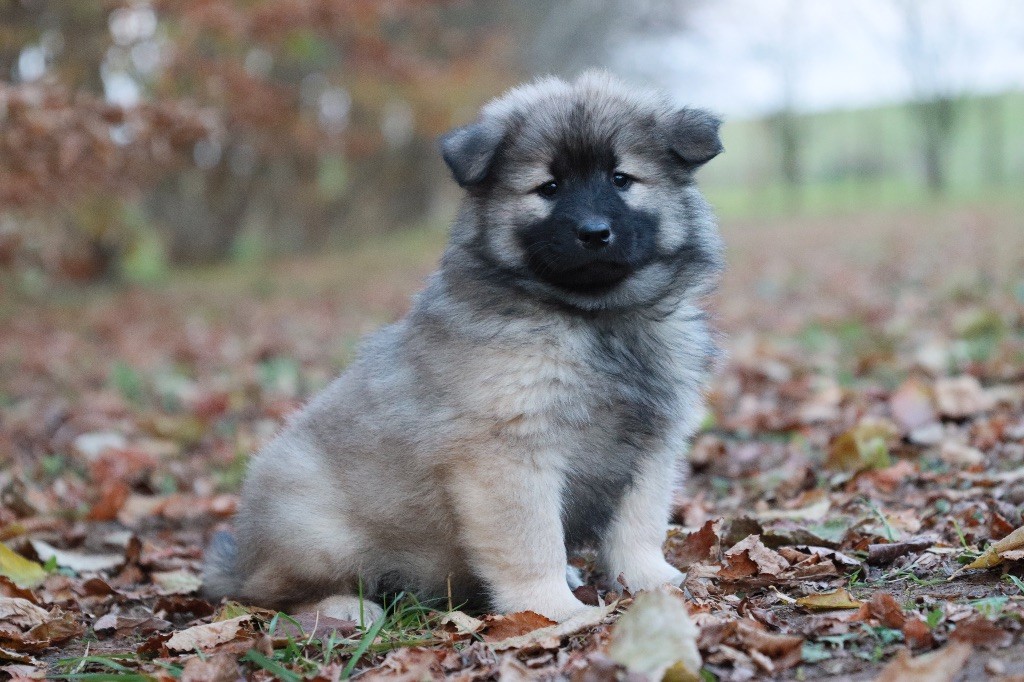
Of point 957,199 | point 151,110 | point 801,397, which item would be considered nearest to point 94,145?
point 151,110

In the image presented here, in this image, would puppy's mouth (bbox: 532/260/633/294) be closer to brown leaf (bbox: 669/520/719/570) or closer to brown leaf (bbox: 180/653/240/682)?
brown leaf (bbox: 669/520/719/570)

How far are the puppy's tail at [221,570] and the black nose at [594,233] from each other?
66.1 inches

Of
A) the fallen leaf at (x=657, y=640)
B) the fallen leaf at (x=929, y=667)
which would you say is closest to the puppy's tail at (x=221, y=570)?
the fallen leaf at (x=657, y=640)

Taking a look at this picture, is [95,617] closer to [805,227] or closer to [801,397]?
[801,397]

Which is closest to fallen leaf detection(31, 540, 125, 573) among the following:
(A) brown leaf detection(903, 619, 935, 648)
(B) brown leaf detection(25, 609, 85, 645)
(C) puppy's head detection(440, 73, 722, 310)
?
(B) brown leaf detection(25, 609, 85, 645)

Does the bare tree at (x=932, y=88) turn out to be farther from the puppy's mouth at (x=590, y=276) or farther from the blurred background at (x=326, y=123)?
the puppy's mouth at (x=590, y=276)

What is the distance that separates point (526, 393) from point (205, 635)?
125 centimetres

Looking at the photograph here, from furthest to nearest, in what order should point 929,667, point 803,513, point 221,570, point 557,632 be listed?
point 803,513, point 221,570, point 557,632, point 929,667

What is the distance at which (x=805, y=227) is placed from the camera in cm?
2428

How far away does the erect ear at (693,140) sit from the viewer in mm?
3430

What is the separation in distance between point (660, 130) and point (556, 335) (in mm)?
785

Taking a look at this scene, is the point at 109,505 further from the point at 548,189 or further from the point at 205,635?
the point at 548,189

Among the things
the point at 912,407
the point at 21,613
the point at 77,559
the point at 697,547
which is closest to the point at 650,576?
the point at 697,547

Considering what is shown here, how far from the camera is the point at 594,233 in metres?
3.20
